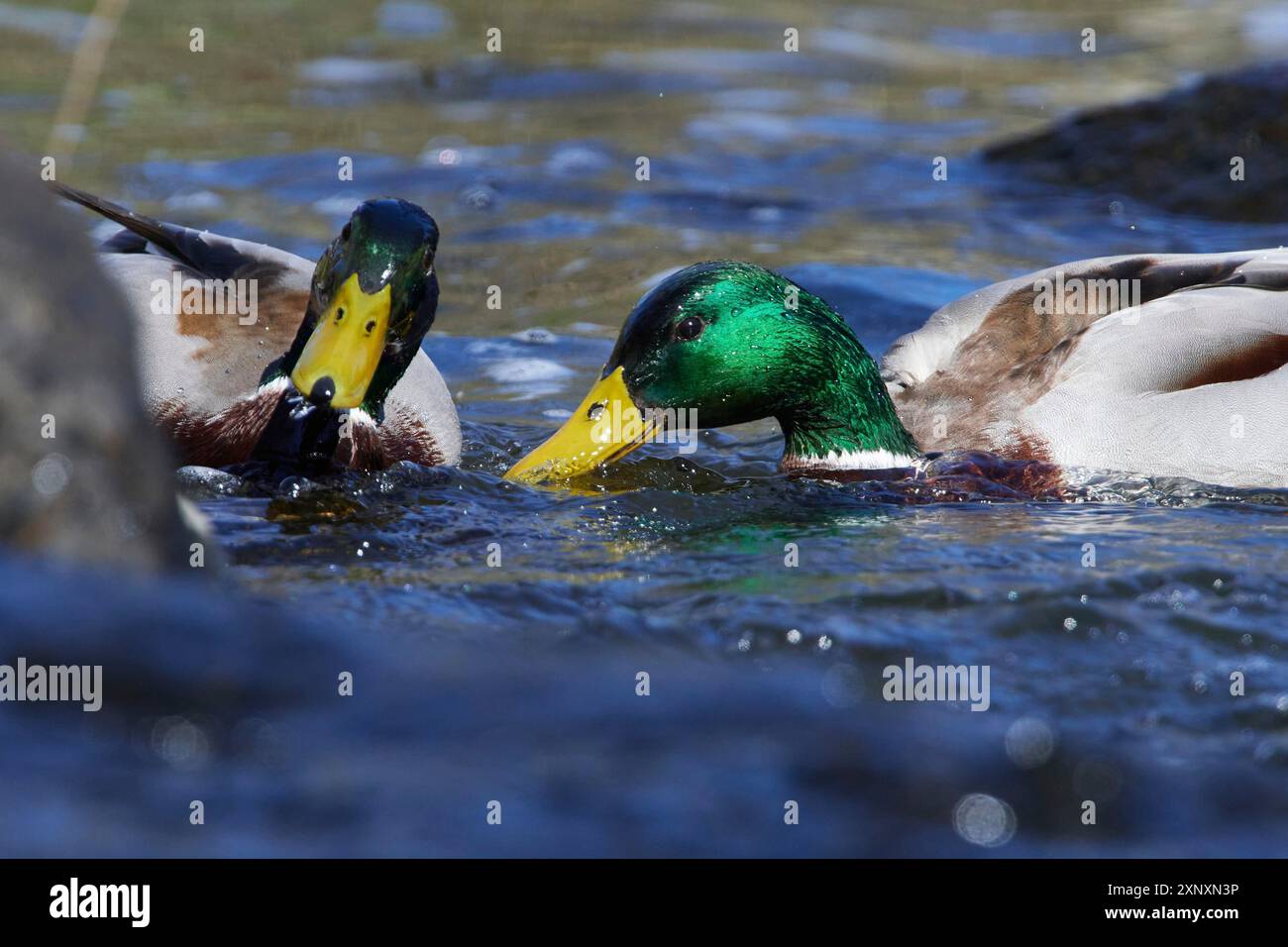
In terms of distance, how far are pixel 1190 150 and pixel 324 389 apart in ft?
19.8

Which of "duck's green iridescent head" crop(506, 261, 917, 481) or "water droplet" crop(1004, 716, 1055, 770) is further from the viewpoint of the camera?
"duck's green iridescent head" crop(506, 261, 917, 481)

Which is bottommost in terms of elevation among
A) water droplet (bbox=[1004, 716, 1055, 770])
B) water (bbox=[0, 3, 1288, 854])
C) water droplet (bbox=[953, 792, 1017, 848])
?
water droplet (bbox=[953, 792, 1017, 848])

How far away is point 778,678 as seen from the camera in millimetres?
3004

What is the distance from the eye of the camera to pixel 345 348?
5.07m

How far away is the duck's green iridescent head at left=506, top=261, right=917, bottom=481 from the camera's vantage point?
534 cm

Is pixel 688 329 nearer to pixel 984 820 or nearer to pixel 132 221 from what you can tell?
pixel 132 221

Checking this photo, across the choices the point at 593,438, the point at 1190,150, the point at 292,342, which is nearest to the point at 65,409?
the point at 593,438

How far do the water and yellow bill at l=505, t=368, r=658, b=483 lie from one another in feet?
0.31

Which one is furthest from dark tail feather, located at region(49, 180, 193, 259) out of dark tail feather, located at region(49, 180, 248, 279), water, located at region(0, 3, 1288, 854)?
water, located at region(0, 3, 1288, 854)

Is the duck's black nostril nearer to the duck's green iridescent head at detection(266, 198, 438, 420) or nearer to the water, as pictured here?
the duck's green iridescent head at detection(266, 198, 438, 420)

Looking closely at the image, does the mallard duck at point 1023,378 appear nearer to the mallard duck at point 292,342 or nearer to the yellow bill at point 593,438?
the yellow bill at point 593,438

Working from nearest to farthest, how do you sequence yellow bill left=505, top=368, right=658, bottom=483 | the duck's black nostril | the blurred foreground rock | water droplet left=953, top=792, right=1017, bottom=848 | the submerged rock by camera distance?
water droplet left=953, top=792, right=1017, bottom=848 < the blurred foreground rock < the duck's black nostril < yellow bill left=505, top=368, right=658, bottom=483 < the submerged rock

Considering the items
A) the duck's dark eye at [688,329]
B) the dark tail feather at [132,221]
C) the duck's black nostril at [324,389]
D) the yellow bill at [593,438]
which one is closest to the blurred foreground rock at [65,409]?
the duck's black nostril at [324,389]
